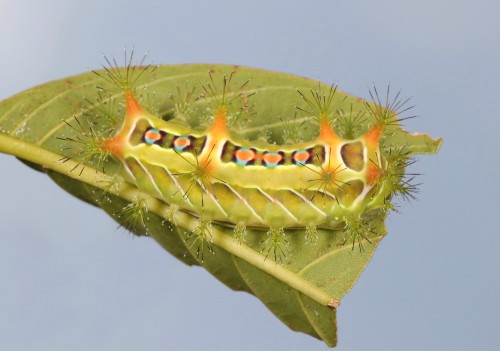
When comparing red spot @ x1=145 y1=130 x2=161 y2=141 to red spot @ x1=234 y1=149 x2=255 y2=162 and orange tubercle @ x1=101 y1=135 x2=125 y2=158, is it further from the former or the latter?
red spot @ x1=234 y1=149 x2=255 y2=162

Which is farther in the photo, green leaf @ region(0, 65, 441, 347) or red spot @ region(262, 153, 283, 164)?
green leaf @ region(0, 65, 441, 347)

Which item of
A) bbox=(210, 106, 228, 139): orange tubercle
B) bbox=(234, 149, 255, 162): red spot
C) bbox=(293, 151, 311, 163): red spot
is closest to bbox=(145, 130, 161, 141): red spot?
bbox=(210, 106, 228, 139): orange tubercle

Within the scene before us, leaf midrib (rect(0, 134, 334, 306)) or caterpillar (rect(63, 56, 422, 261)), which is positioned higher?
caterpillar (rect(63, 56, 422, 261))

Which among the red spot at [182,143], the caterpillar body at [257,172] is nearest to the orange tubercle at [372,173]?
the caterpillar body at [257,172]

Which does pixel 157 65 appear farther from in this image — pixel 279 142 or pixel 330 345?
pixel 330 345

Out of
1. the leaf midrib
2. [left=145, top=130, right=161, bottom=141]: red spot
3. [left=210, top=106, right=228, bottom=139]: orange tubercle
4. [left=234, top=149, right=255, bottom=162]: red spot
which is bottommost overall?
the leaf midrib

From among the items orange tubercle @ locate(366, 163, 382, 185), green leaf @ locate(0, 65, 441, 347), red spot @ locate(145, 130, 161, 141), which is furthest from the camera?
green leaf @ locate(0, 65, 441, 347)
